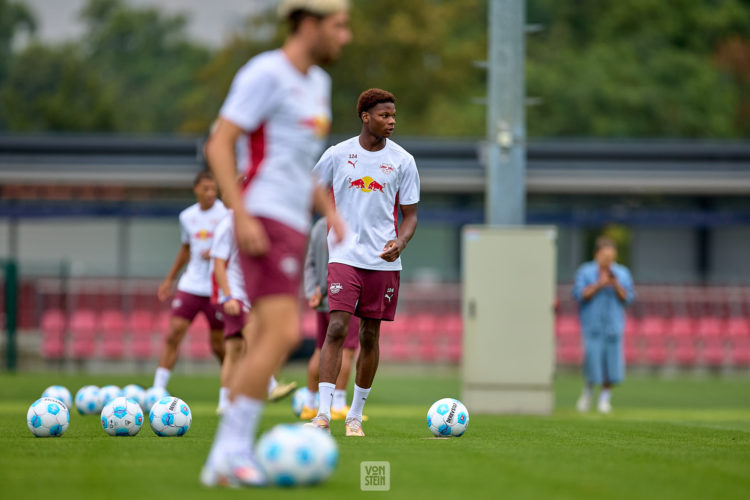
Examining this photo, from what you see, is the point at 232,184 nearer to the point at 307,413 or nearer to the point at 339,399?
the point at 307,413

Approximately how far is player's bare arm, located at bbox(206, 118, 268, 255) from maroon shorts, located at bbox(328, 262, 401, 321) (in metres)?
3.37

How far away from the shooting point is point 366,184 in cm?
952

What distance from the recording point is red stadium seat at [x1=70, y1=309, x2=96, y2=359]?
26438mm

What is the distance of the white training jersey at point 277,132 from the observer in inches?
240

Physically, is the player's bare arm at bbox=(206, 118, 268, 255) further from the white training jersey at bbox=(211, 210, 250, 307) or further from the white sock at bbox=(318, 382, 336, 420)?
the white training jersey at bbox=(211, 210, 250, 307)

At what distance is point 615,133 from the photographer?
5631 cm

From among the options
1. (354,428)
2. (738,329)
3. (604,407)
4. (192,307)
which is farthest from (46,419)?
(738,329)

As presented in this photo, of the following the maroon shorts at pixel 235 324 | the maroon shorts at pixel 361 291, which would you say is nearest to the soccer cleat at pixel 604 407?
the maroon shorts at pixel 235 324

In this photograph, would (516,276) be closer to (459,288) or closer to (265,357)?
(265,357)

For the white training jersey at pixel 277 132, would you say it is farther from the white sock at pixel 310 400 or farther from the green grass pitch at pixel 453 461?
the white sock at pixel 310 400

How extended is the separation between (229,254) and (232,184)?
5869mm

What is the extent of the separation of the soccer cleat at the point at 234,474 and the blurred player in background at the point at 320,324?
19.6 ft

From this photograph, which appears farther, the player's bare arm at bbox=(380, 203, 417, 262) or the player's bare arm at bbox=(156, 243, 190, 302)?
the player's bare arm at bbox=(156, 243, 190, 302)

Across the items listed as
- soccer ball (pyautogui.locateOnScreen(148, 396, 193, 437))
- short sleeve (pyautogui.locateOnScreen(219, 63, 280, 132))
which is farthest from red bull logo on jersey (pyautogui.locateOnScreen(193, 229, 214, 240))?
short sleeve (pyautogui.locateOnScreen(219, 63, 280, 132))
